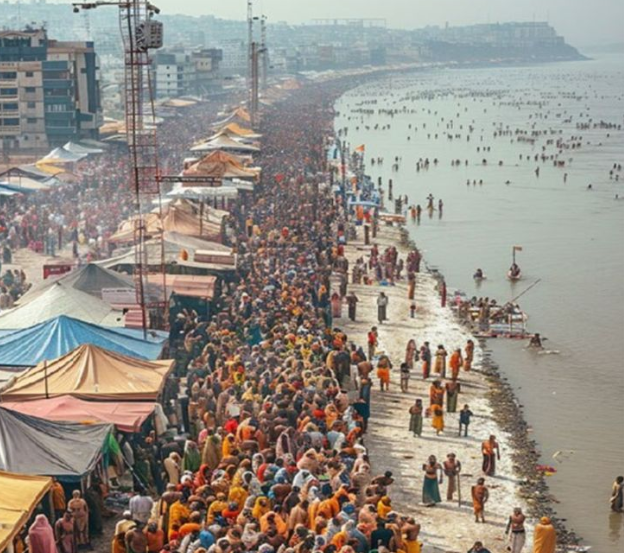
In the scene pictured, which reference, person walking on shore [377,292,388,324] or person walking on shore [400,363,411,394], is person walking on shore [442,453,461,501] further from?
person walking on shore [377,292,388,324]

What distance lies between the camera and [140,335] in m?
20.1

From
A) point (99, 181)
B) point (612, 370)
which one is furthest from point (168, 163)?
point (612, 370)

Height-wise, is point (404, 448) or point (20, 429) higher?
point (20, 429)

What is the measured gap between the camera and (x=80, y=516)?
13.8m

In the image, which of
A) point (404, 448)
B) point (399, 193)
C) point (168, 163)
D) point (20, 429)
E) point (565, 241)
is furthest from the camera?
point (399, 193)

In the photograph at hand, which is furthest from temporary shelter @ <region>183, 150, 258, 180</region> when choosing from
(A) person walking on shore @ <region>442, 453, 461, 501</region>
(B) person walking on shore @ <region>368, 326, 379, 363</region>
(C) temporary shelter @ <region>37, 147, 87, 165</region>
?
(A) person walking on shore @ <region>442, 453, 461, 501</region>

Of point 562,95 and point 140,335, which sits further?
point 562,95

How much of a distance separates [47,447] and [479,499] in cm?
589

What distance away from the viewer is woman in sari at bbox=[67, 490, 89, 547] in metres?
13.7

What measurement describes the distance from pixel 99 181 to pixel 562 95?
126 metres

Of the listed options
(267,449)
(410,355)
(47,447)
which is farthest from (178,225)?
(47,447)

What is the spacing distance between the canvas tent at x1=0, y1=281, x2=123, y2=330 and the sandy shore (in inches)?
195

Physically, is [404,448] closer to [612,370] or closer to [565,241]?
[612,370]

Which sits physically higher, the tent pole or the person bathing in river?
the tent pole
